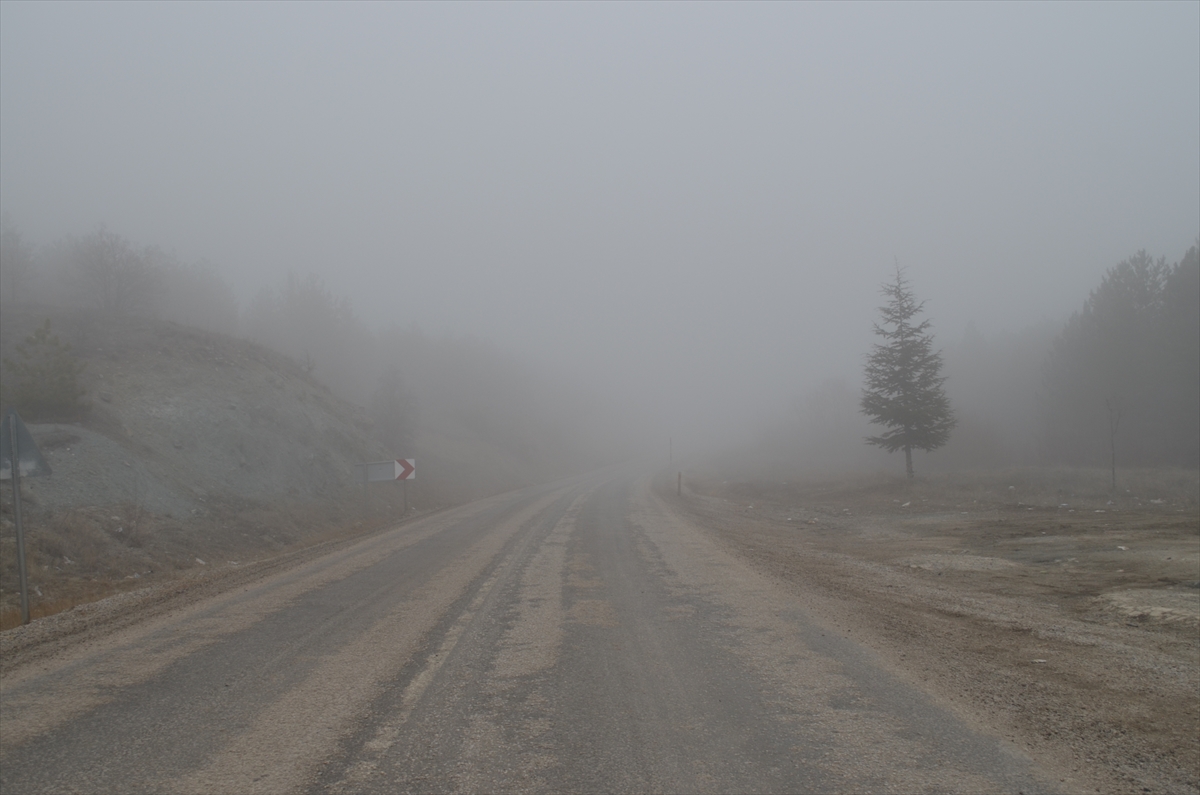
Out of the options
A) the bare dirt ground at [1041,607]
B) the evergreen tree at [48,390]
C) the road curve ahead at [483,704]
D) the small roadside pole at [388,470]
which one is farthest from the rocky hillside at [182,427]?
the bare dirt ground at [1041,607]

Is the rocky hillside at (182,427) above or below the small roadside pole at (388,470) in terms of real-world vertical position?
above

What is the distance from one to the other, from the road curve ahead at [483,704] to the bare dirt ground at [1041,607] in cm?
59

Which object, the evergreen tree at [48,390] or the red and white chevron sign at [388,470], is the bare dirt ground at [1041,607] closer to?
the red and white chevron sign at [388,470]

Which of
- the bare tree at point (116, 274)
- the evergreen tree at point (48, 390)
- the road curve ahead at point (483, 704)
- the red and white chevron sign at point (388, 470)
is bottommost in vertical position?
the road curve ahead at point (483, 704)

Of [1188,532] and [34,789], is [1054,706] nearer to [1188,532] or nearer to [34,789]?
[34,789]

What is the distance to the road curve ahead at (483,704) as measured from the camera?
3.77 m

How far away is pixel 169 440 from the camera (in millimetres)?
19500

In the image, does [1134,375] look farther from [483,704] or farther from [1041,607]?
[483,704]

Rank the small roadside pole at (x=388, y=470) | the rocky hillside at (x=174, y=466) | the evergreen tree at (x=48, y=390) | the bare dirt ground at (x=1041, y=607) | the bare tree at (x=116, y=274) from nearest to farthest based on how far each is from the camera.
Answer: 1. the bare dirt ground at (x=1041, y=607)
2. the rocky hillside at (x=174, y=466)
3. the evergreen tree at (x=48, y=390)
4. the small roadside pole at (x=388, y=470)
5. the bare tree at (x=116, y=274)

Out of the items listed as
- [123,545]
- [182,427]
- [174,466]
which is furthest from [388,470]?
[123,545]

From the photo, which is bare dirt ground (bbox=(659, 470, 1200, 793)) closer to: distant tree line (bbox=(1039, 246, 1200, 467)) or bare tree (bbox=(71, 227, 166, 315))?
distant tree line (bbox=(1039, 246, 1200, 467))

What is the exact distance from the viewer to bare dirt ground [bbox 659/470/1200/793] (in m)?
4.45

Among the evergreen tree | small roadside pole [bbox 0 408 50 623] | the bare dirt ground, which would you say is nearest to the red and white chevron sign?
the evergreen tree

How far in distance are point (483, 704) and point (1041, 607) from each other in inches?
301
